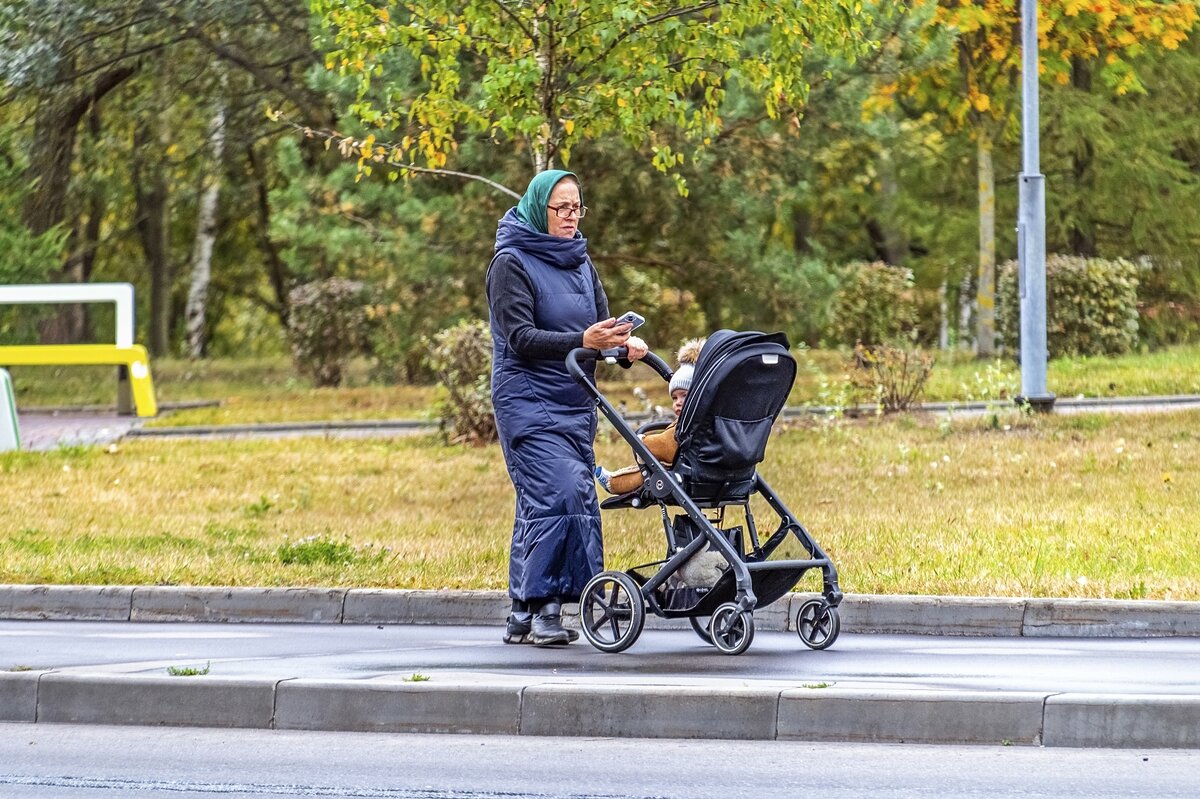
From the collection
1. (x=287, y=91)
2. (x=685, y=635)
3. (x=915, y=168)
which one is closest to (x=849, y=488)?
(x=685, y=635)

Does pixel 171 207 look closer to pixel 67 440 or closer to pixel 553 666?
pixel 67 440

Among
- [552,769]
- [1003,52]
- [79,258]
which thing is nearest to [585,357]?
[552,769]

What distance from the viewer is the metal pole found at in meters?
18.0

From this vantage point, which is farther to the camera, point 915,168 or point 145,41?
point 915,168

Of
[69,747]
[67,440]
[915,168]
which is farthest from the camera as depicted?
[915,168]

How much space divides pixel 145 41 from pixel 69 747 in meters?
21.1

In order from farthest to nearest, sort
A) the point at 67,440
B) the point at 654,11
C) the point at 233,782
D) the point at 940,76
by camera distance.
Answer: the point at 940,76 → the point at 67,440 → the point at 654,11 → the point at 233,782

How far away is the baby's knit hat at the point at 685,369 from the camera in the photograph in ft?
26.6

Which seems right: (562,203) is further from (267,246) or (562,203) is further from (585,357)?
(267,246)

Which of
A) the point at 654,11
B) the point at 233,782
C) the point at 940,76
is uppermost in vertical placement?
the point at 940,76

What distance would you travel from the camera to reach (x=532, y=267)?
26.8 ft

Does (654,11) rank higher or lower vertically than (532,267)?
higher

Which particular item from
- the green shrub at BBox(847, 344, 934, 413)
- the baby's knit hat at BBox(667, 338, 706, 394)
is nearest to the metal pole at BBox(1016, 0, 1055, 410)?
the green shrub at BBox(847, 344, 934, 413)

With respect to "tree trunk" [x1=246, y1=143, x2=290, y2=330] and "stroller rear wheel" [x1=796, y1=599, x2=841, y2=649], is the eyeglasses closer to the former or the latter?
"stroller rear wheel" [x1=796, y1=599, x2=841, y2=649]
